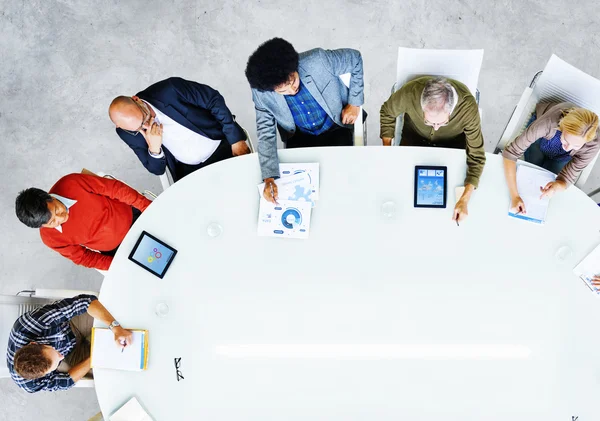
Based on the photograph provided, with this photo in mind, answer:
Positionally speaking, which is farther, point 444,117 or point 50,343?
point 50,343

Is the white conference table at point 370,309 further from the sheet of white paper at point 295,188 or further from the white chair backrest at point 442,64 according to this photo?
the white chair backrest at point 442,64

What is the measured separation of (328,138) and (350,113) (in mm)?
251

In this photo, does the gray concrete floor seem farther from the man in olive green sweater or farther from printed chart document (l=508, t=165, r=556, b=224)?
printed chart document (l=508, t=165, r=556, b=224)

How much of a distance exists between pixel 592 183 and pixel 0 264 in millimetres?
3889

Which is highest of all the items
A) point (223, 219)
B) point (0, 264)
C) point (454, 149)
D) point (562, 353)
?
point (454, 149)

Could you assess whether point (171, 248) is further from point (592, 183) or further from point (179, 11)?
point (592, 183)

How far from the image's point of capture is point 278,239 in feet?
7.86

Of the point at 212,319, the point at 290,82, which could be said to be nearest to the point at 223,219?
the point at 212,319

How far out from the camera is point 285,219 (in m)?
2.38

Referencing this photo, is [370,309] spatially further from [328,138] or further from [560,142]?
[560,142]

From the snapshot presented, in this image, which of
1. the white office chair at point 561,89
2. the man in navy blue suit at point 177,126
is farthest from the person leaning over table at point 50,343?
the white office chair at point 561,89

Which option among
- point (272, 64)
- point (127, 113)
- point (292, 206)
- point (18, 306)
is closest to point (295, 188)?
point (292, 206)

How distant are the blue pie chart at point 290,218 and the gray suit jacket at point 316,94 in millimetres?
180

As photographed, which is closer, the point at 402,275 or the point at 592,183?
the point at 402,275
